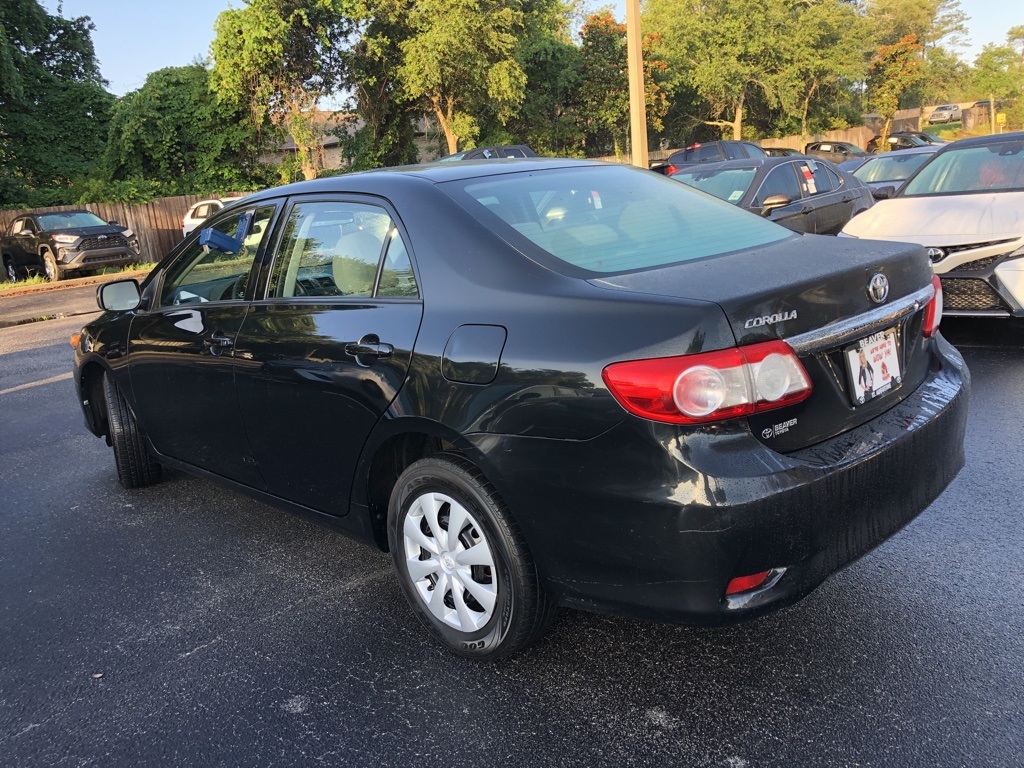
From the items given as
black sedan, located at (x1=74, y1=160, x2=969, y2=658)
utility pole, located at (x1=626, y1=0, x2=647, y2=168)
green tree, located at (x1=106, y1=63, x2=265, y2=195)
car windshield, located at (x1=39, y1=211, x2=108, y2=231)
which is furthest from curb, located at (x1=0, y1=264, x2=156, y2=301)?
black sedan, located at (x1=74, y1=160, x2=969, y2=658)

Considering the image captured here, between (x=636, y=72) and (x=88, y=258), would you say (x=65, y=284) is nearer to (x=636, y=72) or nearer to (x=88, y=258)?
(x=88, y=258)

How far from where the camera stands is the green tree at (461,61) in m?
26.7

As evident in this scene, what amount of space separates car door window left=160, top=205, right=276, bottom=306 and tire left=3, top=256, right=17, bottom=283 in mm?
19077

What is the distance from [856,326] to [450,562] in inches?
58.8

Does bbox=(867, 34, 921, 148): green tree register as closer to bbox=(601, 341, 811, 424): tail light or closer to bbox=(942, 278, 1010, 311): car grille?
bbox=(942, 278, 1010, 311): car grille

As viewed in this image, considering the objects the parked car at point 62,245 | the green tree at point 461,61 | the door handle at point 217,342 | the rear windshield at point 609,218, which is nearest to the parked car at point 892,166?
the rear windshield at point 609,218

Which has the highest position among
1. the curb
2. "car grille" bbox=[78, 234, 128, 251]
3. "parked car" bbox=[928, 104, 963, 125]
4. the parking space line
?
"parked car" bbox=[928, 104, 963, 125]

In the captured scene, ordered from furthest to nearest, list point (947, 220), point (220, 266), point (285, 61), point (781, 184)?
point (285, 61) → point (781, 184) → point (947, 220) → point (220, 266)

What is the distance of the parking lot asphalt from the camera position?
2549mm

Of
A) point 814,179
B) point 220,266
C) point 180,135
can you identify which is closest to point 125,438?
point 220,266

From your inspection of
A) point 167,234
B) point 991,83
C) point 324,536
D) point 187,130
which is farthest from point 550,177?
point 991,83

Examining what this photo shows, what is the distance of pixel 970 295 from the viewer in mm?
6574

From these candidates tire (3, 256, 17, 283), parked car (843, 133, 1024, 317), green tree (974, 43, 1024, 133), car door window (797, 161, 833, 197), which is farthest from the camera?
green tree (974, 43, 1024, 133)

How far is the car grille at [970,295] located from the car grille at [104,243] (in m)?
18.2
